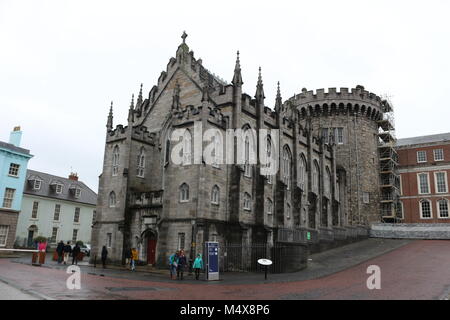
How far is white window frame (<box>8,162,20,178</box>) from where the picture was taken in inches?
1575

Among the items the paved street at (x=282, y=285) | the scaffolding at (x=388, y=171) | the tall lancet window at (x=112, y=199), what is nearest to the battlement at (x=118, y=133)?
the tall lancet window at (x=112, y=199)

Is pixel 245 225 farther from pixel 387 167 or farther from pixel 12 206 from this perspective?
pixel 387 167

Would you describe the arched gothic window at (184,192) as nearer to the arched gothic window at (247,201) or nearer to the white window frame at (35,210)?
the arched gothic window at (247,201)

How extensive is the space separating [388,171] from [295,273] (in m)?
33.4

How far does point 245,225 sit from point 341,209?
22.6 meters

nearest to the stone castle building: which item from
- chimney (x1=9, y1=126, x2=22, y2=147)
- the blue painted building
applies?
the blue painted building

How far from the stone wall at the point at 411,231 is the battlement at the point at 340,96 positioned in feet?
53.8

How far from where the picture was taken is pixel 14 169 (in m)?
40.4

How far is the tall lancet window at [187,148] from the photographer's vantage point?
2611 cm

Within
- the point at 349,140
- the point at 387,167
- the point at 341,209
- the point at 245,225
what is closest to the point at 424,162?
the point at 387,167

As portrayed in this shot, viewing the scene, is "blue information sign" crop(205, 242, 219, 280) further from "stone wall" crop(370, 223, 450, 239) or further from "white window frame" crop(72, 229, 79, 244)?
"white window frame" crop(72, 229, 79, 244)

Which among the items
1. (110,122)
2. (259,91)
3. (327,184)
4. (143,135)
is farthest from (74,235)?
(259,91)

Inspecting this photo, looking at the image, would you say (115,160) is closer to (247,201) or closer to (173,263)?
(247,201)
